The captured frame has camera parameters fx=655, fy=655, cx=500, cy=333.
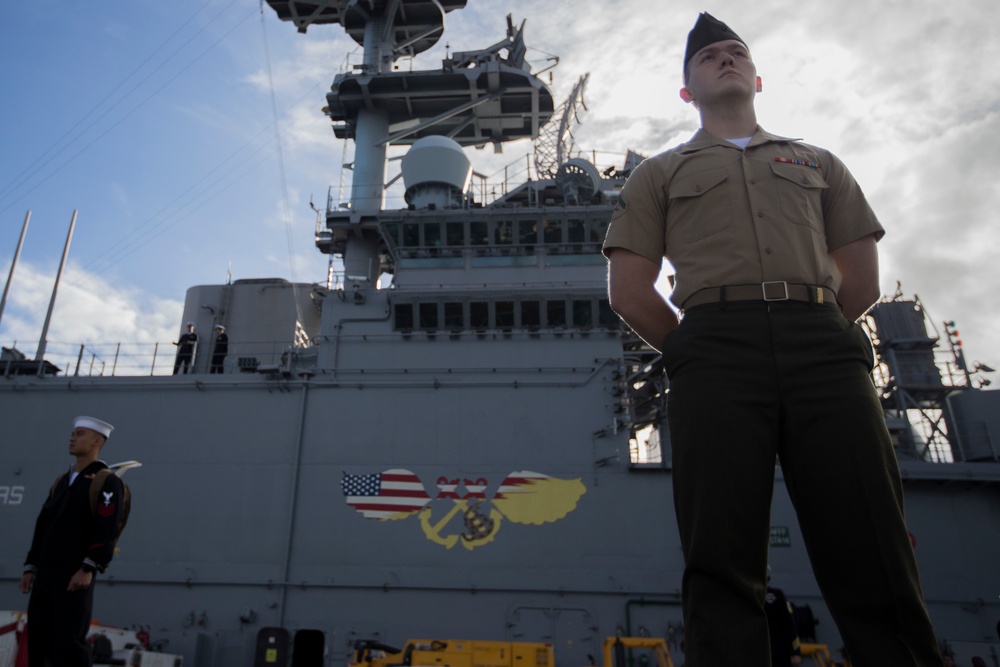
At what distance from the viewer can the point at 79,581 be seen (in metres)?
3.90

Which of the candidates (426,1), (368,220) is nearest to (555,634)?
(368,220)

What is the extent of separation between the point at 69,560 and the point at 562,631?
902 cm

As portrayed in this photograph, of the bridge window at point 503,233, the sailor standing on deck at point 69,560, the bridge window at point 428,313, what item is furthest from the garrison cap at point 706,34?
the bridge window at point 503,233

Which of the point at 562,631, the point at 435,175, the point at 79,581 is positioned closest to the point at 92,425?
the point at 79,581

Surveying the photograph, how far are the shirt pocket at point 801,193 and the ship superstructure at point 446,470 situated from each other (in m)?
10.7

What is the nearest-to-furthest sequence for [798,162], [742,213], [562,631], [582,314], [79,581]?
[742,213]
[798,162]
[79,581]
[562,631]
[582,314]

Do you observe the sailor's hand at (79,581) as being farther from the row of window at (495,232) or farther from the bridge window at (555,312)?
the row of window at (495,232)

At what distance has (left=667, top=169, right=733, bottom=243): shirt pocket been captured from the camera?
6.41 ft

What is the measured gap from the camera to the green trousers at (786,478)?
1540 millimetres

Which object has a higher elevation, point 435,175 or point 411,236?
point 435,175

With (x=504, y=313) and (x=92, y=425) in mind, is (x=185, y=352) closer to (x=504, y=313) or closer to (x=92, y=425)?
(x=504, y=313)

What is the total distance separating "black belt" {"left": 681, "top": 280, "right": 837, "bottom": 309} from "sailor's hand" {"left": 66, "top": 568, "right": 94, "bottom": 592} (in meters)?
4.00

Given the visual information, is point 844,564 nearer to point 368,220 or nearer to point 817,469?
point 817,469

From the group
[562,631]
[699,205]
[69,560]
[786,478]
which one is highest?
[699,205]
